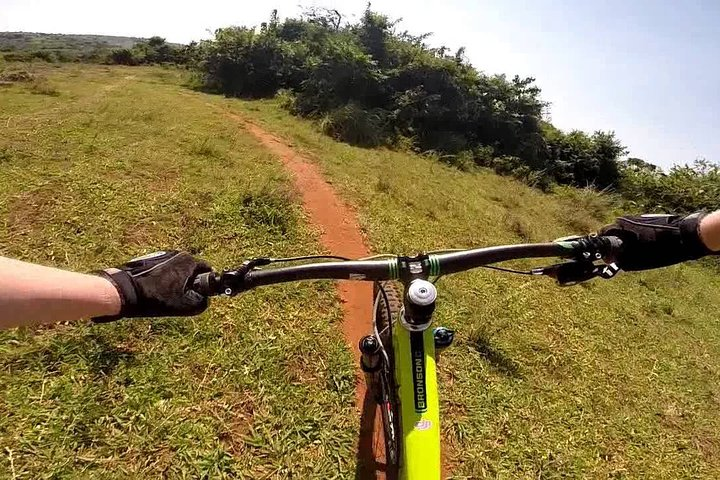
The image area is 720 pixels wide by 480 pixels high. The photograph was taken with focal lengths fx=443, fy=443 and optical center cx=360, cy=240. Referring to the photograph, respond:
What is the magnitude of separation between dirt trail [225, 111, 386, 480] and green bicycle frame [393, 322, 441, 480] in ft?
5.34

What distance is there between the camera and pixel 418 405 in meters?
1.93

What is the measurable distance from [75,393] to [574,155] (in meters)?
16.7

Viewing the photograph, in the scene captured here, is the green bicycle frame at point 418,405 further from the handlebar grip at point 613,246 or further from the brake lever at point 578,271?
the handlebar grip at point 613,246

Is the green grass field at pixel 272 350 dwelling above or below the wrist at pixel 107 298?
below

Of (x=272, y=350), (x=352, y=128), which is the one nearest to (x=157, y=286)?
(x=272, y=350)

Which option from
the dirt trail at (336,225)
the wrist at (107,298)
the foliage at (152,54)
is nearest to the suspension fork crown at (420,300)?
the wrist at (107,298)

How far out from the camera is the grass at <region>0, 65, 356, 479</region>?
10.00 feet

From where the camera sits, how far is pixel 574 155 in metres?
→ 16.1

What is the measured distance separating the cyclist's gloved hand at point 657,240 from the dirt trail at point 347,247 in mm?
2400

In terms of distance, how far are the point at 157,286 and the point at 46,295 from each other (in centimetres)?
38

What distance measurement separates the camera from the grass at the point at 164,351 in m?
3.05

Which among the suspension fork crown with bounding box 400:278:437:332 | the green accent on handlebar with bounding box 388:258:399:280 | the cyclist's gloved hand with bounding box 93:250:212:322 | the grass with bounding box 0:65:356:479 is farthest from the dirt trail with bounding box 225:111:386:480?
the cyclist's gloved hand with bounding box 93:250:212:322

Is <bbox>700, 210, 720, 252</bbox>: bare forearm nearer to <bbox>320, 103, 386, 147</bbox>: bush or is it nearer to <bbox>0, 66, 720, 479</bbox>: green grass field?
<bbox>0, 66, 720, 479</bbox>: green grass field

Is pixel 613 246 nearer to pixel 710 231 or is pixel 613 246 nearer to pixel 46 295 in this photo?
pixel 710 231
